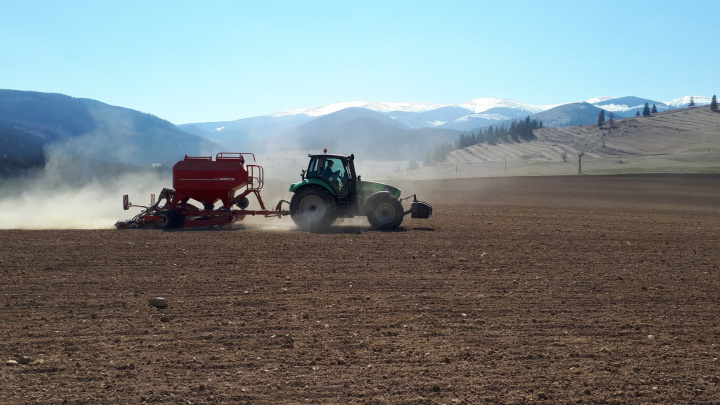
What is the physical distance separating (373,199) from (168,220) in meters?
6.22

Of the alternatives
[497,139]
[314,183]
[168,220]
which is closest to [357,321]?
[314,183]

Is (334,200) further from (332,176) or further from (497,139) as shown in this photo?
(497,139)

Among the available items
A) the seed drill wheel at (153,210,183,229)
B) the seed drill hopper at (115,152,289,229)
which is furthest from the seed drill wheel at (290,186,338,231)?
the seed drill wheel at (153,210,183,229)

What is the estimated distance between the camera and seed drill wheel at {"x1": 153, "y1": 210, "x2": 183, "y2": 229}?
19.1 metres

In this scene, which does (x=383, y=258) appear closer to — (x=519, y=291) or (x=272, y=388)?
(x=519, y=291)

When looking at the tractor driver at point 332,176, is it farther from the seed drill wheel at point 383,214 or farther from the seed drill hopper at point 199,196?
the seed drill hopper at point 199,196

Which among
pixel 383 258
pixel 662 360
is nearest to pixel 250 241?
pixel 383 258

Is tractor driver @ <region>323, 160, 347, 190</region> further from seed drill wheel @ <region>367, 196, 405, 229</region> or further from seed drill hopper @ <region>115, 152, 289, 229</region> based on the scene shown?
seed drill hopper @ <region>115, 152, 289, 229</region>

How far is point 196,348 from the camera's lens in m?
7.42

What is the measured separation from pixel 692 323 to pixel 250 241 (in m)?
10.5

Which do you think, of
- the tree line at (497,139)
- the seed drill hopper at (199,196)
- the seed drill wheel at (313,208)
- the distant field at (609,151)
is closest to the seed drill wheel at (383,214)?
the seed drill wheel at (313,208)

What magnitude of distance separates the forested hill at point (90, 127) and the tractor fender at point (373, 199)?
68448mm

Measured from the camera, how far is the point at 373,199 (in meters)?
19.2

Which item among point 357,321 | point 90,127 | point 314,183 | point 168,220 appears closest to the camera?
point 357,321
